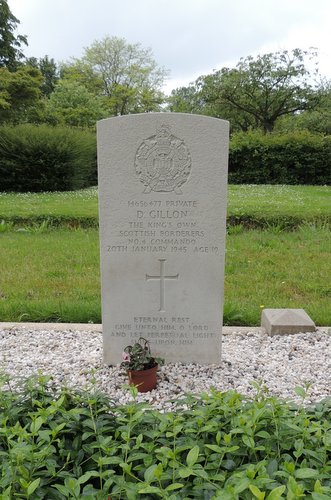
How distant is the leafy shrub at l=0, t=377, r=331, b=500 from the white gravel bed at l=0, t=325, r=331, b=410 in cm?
87

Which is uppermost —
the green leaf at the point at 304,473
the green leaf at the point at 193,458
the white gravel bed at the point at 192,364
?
the green leaf at the point at 193,458

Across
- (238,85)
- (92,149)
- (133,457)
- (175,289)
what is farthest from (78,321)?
(238,85)

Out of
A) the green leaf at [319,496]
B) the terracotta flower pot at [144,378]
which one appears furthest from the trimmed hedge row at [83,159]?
the green leaf at [319,496]

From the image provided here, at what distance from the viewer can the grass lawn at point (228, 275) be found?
4.51 metres

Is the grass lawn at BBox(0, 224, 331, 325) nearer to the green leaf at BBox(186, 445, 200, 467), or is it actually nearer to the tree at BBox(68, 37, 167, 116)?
the green leaf at BBox(186, 445, 200, 467)

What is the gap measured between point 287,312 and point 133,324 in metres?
1.49

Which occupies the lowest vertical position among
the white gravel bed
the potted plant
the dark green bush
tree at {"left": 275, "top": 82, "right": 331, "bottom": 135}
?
the white gravel bed

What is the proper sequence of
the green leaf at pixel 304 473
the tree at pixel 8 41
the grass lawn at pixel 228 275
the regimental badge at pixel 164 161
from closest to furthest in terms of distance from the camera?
1. the green leaf at pixel 304 473
2. the regimental badge at pixel 164 161
3. the grass lawn at pixel 228 275
4. the tree at pixel 8 41

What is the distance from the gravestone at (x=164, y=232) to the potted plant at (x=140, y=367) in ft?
0.84

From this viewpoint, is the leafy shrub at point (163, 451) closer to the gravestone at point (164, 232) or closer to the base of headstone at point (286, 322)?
the gravestone at point (164, 232)

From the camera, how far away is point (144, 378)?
3072 mm

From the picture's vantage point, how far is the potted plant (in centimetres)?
306

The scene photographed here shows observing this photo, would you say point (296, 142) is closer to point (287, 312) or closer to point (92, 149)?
point (92, 149)

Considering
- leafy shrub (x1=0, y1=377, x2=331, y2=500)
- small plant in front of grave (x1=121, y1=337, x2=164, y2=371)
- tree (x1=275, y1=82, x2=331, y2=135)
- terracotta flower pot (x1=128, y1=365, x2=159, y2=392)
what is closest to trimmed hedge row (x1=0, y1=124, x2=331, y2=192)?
tree (x1=275, y1=82, x2=331, y2=135)
